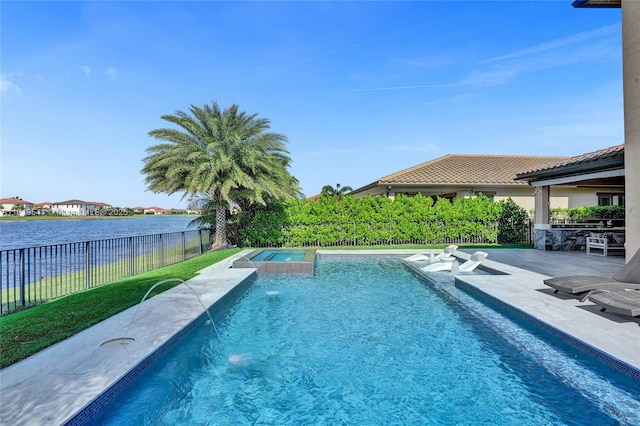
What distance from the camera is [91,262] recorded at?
9453mm

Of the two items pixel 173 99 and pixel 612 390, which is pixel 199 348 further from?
pixel 173 99

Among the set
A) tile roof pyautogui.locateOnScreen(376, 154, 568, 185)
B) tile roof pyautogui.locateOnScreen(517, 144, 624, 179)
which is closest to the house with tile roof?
tile roof pyautogui.locateOnScreen(376, 154, 568, 185)

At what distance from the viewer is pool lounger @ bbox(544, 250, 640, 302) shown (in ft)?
21.7

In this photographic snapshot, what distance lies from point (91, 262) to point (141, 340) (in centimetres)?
596

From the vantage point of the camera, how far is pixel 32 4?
32.2 feet

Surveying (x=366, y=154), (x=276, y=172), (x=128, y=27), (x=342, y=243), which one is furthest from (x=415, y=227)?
(x=128, y=27)

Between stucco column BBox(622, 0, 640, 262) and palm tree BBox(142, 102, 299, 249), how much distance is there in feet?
41.7

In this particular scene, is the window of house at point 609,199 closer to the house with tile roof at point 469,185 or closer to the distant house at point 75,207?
the house with tile roof at point 469,185

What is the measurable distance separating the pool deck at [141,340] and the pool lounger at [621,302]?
0.25m

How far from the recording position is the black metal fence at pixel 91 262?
7426mm

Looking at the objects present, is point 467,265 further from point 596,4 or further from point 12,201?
point 12,201

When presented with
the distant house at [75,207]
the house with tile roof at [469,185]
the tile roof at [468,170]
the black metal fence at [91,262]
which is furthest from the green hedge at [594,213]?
the distant house at [75,207]

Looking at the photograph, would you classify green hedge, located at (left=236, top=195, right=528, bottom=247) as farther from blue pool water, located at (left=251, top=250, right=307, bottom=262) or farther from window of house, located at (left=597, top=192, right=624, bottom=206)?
window of house, located at (left=597, top=192, right=624, bottom=206)

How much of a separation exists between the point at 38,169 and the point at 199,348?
20.8 meters
